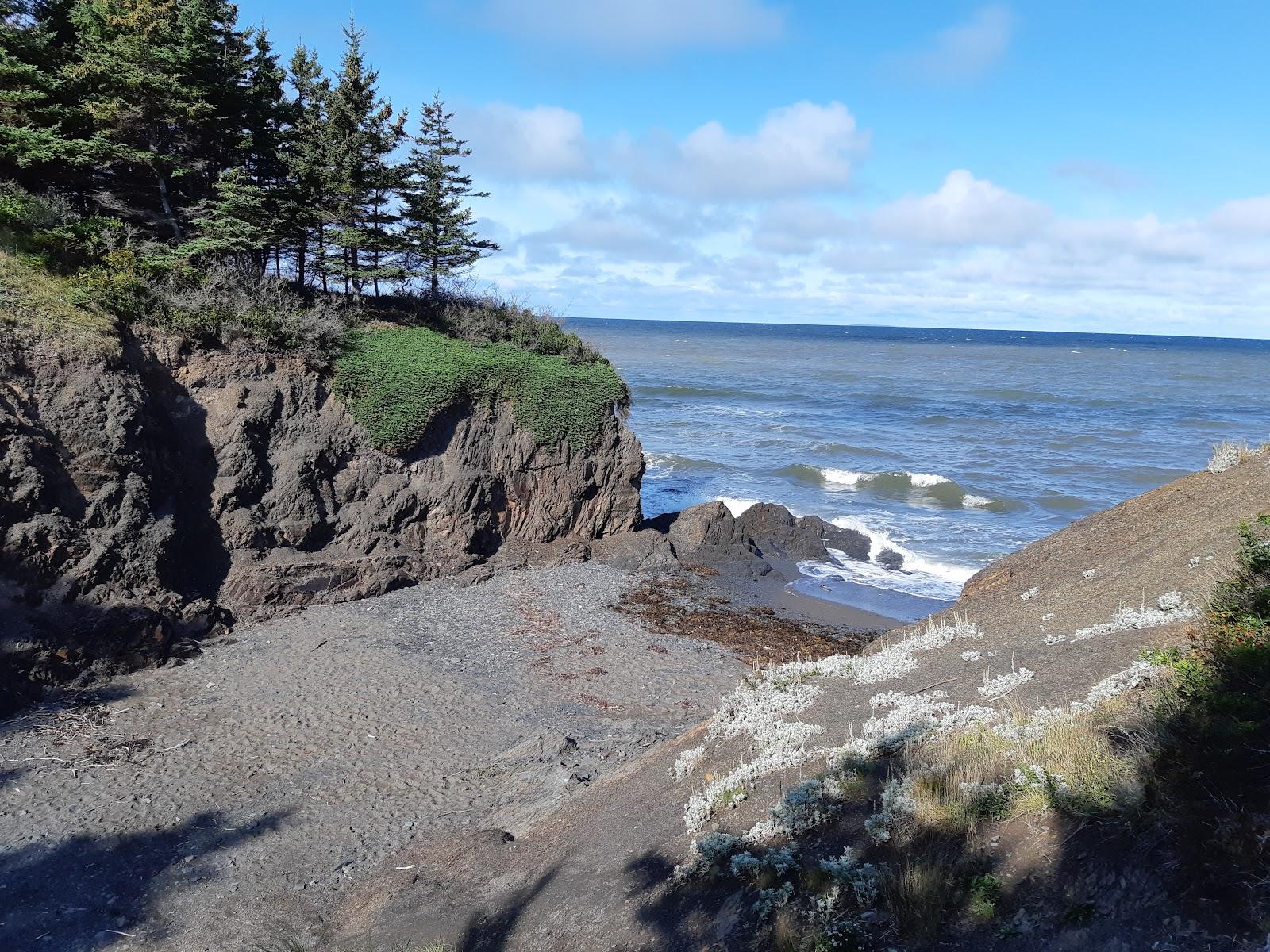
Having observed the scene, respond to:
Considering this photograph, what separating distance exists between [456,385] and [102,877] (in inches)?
545

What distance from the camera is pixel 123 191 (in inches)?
842

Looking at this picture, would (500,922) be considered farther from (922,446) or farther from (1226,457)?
(922,446)

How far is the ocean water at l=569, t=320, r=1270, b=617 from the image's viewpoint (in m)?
26.7

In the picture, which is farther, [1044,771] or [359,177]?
[359,177]

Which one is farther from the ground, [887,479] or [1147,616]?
[1147,616]

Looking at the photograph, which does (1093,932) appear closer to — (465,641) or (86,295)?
(465,641)

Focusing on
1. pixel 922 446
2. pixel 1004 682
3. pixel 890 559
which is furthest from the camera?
pixel 922 446

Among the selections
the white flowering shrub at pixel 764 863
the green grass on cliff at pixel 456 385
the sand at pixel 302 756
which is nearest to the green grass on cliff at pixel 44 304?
the green grass on cliff at pixel 456 385

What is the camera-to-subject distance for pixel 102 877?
9461 millimetres

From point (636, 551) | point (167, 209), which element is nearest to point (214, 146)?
point (167, 209)

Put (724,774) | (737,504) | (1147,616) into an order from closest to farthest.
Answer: (724,774), (1147,616), (737,504)

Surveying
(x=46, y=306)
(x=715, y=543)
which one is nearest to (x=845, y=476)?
(x=715, y=543)

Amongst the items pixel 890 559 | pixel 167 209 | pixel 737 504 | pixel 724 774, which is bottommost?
pixel 890 559

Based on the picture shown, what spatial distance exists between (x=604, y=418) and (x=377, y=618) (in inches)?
349
